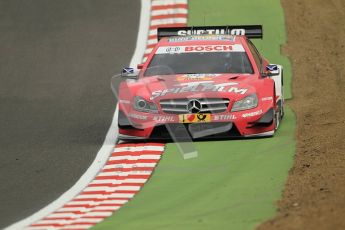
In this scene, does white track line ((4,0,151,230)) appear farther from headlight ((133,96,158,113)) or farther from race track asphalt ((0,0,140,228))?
headlight ((133,96,158,113))

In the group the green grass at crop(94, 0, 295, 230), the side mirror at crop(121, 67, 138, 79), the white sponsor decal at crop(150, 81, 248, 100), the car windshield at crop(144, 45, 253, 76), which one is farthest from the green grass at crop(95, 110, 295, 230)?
the side mirror at crop(121, 67, 138, 79)

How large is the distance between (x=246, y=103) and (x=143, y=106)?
139 cm

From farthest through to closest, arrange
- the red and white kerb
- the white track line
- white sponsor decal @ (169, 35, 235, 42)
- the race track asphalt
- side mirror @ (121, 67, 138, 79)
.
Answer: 1. white sponsor decal @ (169, 35, 235, 42)
2. side mirror @ (121, 67, 138, 79)
3. the race track asphalt
4. the white track line
5. the red and white kerb

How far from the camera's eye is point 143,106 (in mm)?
15625

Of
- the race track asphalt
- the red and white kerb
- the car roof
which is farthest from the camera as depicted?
the car roof

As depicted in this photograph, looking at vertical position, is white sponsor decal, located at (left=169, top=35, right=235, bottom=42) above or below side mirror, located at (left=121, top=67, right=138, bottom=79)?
above

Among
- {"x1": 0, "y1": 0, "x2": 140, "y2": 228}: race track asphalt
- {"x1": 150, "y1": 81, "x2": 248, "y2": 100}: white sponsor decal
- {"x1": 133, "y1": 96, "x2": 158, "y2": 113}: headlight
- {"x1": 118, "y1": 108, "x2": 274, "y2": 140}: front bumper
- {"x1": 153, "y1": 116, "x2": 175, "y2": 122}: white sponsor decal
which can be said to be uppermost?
{"x1": 150, "y1": 81, "x2": 248, "y2": 100}: white sponsor decal

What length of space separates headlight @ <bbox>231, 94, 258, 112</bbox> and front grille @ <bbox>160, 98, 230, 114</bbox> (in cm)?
12

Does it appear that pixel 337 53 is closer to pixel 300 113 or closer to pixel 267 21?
pixel 267 21

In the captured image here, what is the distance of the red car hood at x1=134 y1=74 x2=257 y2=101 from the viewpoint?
609 inches

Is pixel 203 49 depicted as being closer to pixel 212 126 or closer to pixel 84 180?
pixel 212 126

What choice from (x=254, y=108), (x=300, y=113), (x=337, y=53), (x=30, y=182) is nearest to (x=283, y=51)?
(x=337, y=53)

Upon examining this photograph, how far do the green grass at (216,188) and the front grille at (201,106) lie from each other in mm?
446

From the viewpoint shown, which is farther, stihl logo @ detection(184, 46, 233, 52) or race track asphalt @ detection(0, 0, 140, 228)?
stihl logo @ detection(184, 46, 233, 52)
